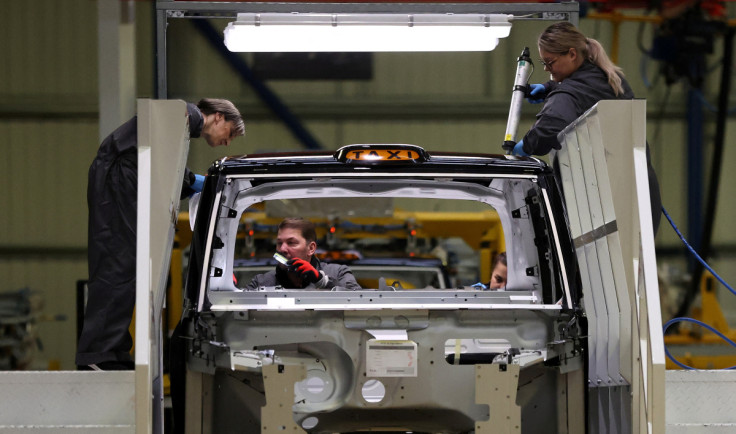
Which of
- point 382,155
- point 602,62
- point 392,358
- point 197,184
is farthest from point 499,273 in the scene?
point 392,358

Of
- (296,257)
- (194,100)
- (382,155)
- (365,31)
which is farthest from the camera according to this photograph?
(194,100)

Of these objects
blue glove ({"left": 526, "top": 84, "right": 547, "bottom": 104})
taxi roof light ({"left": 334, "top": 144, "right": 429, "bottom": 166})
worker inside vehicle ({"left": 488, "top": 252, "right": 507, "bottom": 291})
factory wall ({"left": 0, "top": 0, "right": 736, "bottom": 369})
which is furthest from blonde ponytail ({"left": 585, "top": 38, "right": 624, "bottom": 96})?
factory wall ({"left": 0, "top": 0, "right": 736, "bottom": 369})

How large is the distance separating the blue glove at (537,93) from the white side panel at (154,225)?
219 cm

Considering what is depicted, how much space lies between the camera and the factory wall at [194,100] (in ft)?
53.0

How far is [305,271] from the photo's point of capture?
511 centimetres

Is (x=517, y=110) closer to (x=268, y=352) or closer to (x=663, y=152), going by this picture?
(x=268, y=352)

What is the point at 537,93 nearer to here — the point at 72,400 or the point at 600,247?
the point at 600,247

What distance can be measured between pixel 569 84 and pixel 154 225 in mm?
2292

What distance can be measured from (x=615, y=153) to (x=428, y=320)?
983 millimetres

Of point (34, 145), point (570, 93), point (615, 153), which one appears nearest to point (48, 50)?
point (34, 145)

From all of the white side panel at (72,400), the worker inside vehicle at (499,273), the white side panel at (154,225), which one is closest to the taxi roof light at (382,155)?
the white side panel at (154,225)

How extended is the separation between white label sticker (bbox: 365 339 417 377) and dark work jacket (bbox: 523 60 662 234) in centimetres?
160

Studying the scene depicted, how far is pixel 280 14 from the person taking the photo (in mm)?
5367

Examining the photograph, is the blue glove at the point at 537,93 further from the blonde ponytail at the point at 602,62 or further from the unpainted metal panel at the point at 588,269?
the unpainted metal panel at the point at 588,269
